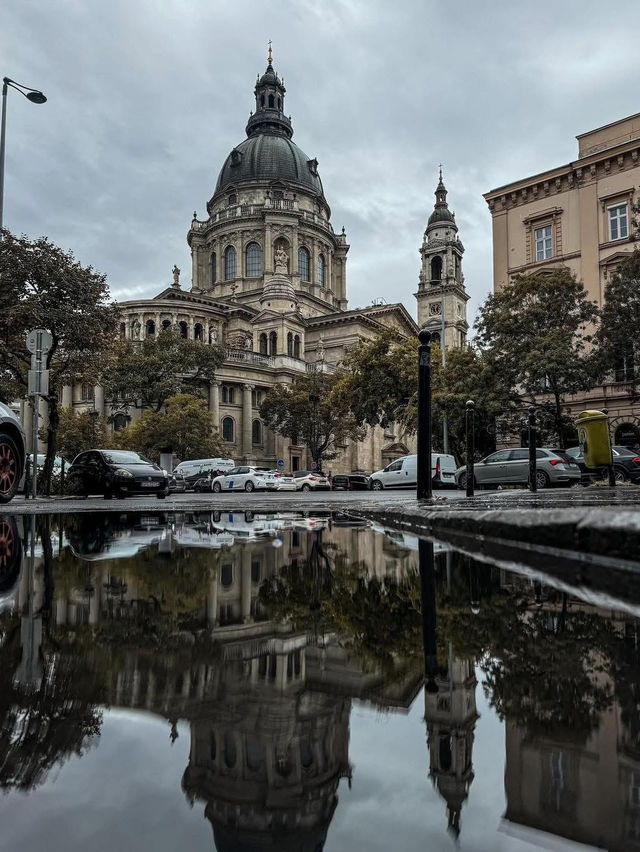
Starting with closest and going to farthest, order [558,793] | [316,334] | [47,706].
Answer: [558,793] → [47,706] → [316,334]

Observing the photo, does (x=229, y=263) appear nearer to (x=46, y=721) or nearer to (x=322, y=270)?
(x=322, y=270)

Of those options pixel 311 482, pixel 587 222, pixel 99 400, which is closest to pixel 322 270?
pixel 99 400

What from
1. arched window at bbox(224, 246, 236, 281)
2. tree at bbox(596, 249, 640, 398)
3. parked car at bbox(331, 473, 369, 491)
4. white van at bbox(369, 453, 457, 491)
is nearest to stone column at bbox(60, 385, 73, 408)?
arched window at bbox(224, 246, 236, 281)

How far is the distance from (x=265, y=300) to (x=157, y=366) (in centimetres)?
2173

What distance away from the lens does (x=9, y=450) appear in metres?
8.63

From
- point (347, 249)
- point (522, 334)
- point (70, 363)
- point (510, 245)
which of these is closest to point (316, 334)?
point (347, 249)

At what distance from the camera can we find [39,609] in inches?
86.3

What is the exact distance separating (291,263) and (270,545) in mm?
71883

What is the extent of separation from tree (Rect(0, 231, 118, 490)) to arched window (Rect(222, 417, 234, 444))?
3727 centimetres

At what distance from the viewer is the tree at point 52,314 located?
1755 centimetres

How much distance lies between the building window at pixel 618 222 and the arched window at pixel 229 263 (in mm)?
47061

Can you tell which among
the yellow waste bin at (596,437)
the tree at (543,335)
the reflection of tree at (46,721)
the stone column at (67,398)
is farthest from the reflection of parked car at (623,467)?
the stone column at (67,398)

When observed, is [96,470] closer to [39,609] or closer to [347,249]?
[39,609]

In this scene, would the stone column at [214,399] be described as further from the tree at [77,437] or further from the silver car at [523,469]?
the silver car at [523,469]
